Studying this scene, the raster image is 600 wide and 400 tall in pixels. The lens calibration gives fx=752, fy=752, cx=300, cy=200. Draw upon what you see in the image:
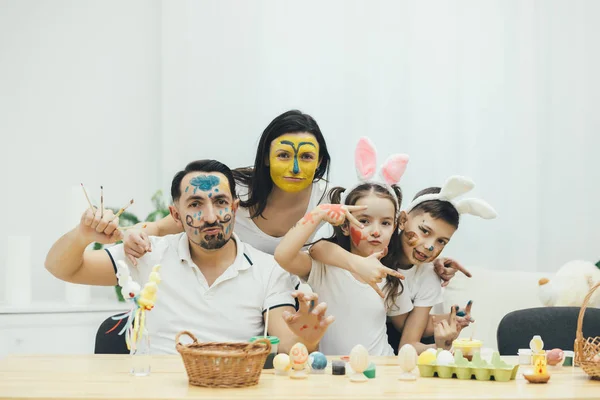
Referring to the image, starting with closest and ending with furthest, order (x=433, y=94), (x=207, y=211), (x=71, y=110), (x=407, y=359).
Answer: (x=407, y=359) < (x=207, y=211) < (x=433, y=94) < (x=71, y=110)

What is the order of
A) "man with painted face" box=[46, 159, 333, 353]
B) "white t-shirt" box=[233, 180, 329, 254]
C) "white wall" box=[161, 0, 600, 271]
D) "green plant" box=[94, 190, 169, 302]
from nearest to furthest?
1. "man with painted face" box=[46, 159, 333, 353]
2. "white t-shirt" box=[233, 180, 329, 254]
3. "white wall" box=[161, 0, 600, 271]
4. "green plant" box=[94, 190, 169, 302]

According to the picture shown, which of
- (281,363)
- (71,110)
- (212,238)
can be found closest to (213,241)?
(212,238)

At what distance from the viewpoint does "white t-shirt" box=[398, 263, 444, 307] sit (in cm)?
235

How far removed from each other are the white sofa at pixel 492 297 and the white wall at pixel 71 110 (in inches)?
57.3

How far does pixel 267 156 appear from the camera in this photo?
2.44 metres

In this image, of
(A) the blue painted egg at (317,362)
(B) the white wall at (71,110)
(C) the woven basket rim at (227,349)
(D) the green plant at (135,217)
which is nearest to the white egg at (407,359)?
(A) the blue painted egg at (317,362)

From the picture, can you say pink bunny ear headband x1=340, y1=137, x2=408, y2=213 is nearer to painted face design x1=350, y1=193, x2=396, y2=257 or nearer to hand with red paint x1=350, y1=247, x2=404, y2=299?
painted face design x1=350, y1=193, x2=396, y2=257

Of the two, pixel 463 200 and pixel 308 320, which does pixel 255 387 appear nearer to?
Answer: pixel 308 320

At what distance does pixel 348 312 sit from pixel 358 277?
4.8 inches

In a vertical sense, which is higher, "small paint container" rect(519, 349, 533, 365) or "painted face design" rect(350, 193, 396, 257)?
"painted face design" rect(350, 193, 396, 257)

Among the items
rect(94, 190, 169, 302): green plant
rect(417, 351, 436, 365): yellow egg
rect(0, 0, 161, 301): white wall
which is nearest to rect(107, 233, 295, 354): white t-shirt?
rect(417, 351, 436, 365): yellow egg

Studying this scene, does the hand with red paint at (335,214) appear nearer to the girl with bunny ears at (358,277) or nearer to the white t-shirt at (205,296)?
the girl with bunny ears at (358,277)

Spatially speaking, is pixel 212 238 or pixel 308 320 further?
pixel 212 238

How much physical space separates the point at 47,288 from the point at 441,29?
199 centimetres
